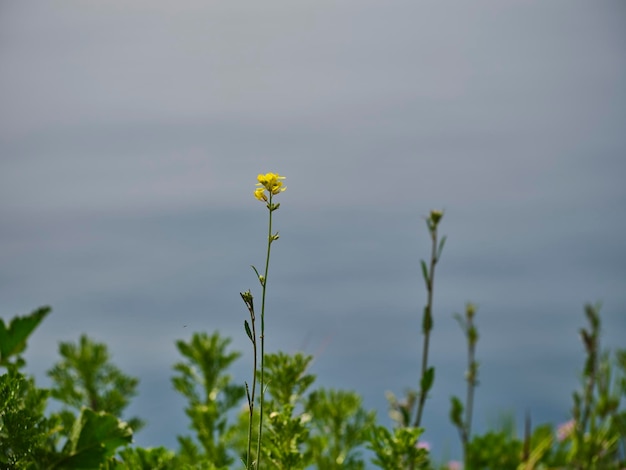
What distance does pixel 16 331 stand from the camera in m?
1.02

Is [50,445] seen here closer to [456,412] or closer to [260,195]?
[260,195]

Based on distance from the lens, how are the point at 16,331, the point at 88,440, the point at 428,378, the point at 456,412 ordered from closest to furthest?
the point at 16,331, the point at 88,440, the point at 428,378, the point at 456,412

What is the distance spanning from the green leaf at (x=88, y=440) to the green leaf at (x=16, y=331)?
143 millimetres

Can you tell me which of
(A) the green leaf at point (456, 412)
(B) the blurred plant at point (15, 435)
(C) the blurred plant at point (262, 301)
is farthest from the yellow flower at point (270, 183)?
(A) the green leaf at point (456, 412)

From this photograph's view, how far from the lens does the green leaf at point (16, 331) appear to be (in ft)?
3.31

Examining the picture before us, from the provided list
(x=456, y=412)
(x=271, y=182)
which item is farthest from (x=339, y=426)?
(x=271, y=182)

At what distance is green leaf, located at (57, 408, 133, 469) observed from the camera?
1113mm

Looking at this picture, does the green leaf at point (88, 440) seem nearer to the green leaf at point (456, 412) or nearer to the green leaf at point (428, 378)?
the green leaf at point (428, 378)

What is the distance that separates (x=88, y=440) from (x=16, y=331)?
207 millimetres

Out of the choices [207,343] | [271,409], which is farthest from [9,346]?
[207,343]

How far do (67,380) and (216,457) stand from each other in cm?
122

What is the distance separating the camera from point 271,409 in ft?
5.77

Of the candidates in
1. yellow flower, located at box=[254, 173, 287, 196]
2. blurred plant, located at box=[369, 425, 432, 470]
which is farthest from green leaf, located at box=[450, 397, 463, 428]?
yellow flower, located at box=[254, 173, 287, 196]

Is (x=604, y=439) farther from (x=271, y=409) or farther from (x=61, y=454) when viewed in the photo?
(x=61, y=454)
